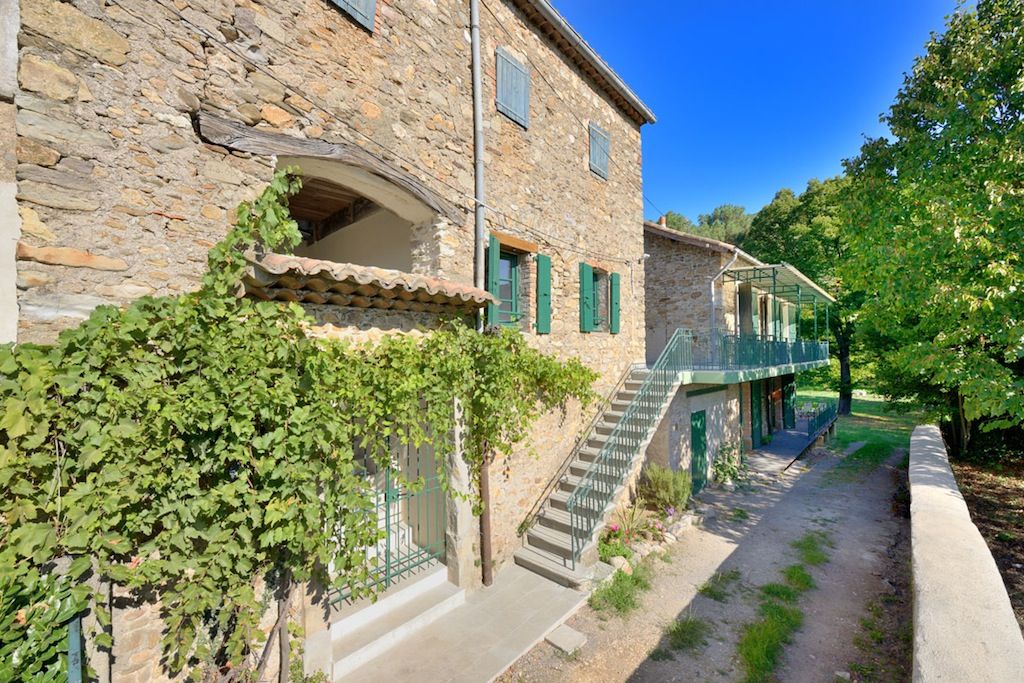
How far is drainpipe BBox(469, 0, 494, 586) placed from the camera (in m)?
6.04

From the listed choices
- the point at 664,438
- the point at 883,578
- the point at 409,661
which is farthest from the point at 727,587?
the point at 409,661

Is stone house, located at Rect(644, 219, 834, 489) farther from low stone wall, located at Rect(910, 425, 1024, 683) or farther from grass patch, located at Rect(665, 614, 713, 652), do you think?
low stone wall, located at Rect(910, 425, 1024, 683)

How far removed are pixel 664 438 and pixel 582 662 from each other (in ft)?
17.9

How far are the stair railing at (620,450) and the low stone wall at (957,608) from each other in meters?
3.63

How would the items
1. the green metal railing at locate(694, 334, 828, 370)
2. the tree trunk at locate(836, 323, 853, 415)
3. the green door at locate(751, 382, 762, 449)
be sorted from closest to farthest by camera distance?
the green metal railing at locate(694, 334, 828, 370) < the green door at locate(751, 382, 762, 449) < the tree trunk at locate(836, 323, 853, 415)

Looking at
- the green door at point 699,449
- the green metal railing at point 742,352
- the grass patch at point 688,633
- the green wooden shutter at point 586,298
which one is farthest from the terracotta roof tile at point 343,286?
the green door at point 699,449

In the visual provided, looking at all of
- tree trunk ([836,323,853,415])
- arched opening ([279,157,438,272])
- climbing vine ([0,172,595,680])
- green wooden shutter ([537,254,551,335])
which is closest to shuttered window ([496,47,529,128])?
green wooden shutter ([537,254,551,335])

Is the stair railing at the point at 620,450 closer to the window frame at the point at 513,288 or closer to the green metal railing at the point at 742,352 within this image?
the green metal railing at the point at 742,352

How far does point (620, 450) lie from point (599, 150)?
20.3 ft

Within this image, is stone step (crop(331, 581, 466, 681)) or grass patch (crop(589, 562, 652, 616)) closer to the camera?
stone step (crop(331, 581, 466, 681))

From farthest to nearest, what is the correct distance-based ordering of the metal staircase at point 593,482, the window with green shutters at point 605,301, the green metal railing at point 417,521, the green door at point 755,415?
the green door at point 755,415
the window with green shutters at point 605,301
the metal staircase at point 593,482
the green metal railing at point 417,521

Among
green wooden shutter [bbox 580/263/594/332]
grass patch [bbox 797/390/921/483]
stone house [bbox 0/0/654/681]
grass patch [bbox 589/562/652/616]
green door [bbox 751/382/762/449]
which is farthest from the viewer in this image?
green door [bbox 751/382/762/449]

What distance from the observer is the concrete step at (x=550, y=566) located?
19.9ft

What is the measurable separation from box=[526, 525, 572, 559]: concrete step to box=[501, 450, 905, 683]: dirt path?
0.95 metres
